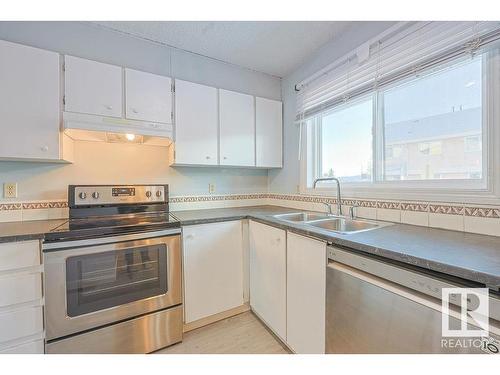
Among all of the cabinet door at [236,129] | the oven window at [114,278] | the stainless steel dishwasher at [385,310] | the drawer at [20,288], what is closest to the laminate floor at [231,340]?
the oven window at [114,278]

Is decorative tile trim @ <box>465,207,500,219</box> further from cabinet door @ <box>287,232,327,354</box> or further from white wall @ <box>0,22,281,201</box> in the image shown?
white wall @ <box>0,22,281,201</box>

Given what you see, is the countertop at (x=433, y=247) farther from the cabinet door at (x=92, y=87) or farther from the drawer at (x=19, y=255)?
the cabinet door at (x=92, y=87)

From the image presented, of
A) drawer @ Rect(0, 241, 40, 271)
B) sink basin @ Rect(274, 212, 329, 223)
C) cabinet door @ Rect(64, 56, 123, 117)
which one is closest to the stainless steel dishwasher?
sink basin @ Rect(274, 212, 329, 223)

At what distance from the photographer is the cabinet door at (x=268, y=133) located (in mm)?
2389

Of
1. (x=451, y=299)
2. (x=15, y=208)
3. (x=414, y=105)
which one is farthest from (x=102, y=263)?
(x=414, y=105)

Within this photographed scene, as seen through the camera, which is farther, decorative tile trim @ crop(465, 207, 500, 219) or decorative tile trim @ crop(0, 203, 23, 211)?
decorative tile trim @ crop(0, 203, 23, 211)

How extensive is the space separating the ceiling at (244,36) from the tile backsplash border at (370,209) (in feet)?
4.53

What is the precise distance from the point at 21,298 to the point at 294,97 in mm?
2627

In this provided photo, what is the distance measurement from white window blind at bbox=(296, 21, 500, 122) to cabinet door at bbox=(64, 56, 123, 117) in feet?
5.48

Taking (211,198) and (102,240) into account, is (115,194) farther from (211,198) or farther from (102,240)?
(211,198)

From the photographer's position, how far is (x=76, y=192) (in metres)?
1.72

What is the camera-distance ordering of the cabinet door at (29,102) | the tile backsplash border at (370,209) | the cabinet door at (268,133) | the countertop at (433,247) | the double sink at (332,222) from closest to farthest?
the countertop at (433,247), the tile backsplash border at (370,209), the cabinet door at (29,102), the double sink at (332,222), the cabinet door at (268,133)

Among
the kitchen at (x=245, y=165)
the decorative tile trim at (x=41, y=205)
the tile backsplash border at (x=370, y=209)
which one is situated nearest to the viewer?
the kitchen at (x=245, y=165)

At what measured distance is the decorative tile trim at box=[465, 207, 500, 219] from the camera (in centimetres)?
109
